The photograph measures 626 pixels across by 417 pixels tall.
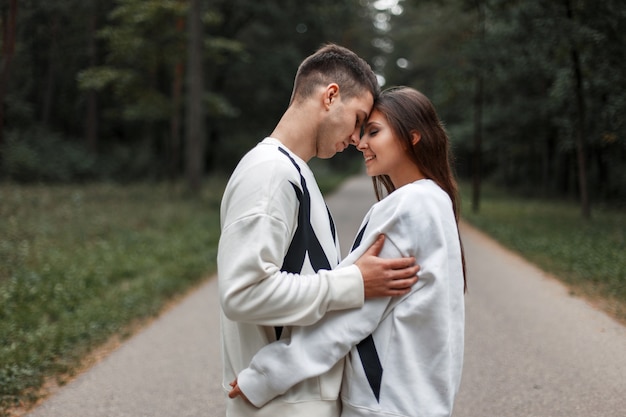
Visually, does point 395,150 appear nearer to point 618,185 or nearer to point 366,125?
point 366,125

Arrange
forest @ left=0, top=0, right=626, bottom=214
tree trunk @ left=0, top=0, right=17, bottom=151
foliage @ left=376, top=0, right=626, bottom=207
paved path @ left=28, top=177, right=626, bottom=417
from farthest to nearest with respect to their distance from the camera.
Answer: forest @ left=0, top=0, right=626, bottom=214, foliage @ left=376, top=0, right=626, bottom=207, tree trunk @ left=0, top=0, right=17, bottom=151, paved path @ left=28, top=177, right=626, bottom=417

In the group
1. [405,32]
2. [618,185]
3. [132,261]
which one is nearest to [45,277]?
[132,261]

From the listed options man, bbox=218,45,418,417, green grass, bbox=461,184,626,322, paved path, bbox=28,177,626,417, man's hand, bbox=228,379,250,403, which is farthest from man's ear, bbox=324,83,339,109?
green grass, bbox=461,184,626,322

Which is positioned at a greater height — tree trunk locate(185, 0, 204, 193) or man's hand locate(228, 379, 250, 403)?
tree trunk locate(185, 0, 204, 193)

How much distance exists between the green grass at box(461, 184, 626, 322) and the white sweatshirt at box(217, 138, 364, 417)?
19.1 ft

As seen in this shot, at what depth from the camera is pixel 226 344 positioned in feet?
6.54

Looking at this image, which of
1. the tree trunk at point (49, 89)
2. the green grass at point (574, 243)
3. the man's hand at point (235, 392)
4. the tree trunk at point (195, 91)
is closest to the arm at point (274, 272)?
the man's hand at point (235, 392)

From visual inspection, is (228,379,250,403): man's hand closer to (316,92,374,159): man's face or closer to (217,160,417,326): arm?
(217,160,417,326): arm

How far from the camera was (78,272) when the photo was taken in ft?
26.6

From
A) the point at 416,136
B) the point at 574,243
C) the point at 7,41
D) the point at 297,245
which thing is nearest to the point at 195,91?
the point at 7,41

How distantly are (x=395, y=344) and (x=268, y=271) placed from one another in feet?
1.46

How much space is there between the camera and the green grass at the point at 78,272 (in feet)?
17.2

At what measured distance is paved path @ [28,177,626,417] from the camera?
422cm

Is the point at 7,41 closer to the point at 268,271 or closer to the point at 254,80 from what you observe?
the point at 268,271
